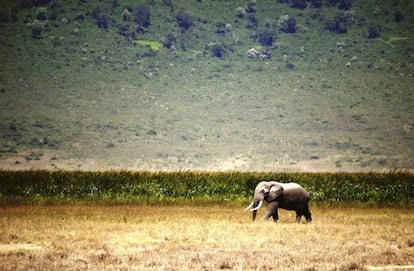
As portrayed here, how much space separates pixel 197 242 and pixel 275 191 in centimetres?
729

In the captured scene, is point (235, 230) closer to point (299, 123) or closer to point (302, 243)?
point (302, 243)

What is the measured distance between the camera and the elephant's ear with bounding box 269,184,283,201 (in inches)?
1131

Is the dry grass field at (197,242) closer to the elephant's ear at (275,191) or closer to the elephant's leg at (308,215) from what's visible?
the elephant's leg at (308,215)

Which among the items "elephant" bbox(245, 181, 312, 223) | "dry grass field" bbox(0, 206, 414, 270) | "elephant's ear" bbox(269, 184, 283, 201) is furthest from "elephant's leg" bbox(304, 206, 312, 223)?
"elephant's ear" bbox(269, 184, 283, 201)

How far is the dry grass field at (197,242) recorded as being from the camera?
18203mm

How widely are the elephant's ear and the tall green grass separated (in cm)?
1151

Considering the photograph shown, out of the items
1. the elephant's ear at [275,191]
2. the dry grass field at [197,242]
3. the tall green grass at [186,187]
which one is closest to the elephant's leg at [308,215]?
the dry grass field at [197,242]

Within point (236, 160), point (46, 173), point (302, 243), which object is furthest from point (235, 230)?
point (236, 160)

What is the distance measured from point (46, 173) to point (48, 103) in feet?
517

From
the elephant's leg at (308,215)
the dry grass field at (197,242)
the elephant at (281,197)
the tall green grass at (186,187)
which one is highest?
the dry grass field at (197,242)

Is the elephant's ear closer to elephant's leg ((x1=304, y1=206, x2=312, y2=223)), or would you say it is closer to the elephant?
the elephant

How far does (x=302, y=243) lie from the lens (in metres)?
21.8

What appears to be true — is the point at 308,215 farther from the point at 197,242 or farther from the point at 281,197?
the point at 197,242

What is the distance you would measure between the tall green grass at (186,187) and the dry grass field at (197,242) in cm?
975
